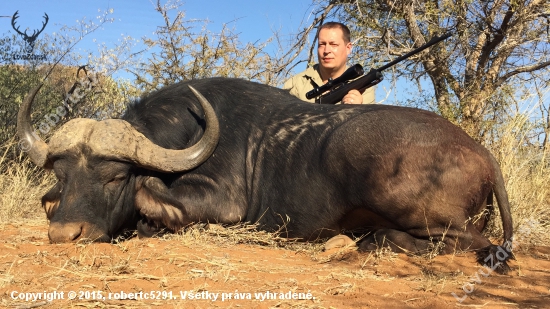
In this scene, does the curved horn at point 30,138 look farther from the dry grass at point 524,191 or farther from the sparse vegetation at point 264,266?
the dry grass at point 524,191

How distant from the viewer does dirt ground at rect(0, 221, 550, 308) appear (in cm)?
262

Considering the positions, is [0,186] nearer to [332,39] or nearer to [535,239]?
[332,39]

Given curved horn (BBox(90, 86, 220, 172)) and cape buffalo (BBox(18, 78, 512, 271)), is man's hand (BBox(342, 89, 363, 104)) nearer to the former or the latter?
cape buffalo (BBox(18, 78, 512, 271))

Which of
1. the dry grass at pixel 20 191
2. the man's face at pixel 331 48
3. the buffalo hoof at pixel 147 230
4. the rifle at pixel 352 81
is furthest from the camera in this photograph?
the man's face at pixel 331 48

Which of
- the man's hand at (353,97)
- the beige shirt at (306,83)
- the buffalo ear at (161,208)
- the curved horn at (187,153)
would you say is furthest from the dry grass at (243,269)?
the beige shirt at (306,83)

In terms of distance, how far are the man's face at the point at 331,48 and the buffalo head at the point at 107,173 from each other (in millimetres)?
2646

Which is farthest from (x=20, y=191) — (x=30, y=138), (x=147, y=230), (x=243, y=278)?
(x=243, y=278)

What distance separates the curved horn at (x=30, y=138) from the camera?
14.1 feet

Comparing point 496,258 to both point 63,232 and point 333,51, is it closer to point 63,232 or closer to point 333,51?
point 63,232

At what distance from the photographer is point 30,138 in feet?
14.6

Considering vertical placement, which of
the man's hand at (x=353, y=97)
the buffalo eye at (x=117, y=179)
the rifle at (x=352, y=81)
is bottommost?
the buffalo eye at (x=117, y=179)

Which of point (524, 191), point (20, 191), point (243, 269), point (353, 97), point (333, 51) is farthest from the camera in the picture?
point (333, 51)

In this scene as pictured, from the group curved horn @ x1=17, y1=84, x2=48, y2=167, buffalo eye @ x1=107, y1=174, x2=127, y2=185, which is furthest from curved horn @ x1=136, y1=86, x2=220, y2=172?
curved horn @ x1=17, y1=84, x2=48, y2=167

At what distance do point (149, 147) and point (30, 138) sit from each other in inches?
41.3
